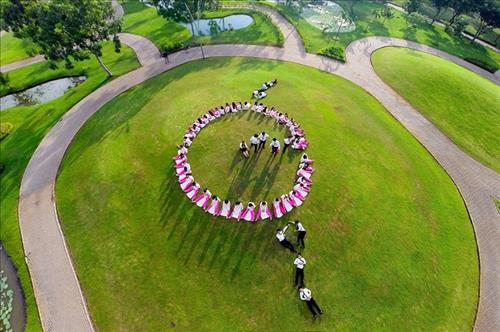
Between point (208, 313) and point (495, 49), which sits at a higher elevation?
point (495, 49)

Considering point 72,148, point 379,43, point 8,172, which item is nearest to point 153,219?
point 72,148

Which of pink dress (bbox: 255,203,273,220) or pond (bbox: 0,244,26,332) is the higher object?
pink dress (bbox: 255,203,273,220)

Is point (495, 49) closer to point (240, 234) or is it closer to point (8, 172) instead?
point (240, 234)

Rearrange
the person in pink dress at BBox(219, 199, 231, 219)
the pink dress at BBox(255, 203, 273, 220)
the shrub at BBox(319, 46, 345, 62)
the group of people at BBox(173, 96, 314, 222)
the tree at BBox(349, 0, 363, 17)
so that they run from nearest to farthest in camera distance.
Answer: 1. the pink dress at BBox(255, 203, 273, 220)
2. the group of people at BBox(173, 96, 314, 222)
3. the person in pink dress at BBox(219, 199, 231, 219)
4. the shrub at BBox(319, 46, 345, 62)
5. the tree at BBox(349, 0, 363, 17)

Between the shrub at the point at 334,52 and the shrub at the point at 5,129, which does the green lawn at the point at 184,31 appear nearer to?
the shrub at the point at 334,52

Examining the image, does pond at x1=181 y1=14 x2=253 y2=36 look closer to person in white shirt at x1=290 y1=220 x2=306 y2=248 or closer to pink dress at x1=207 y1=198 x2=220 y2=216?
pink dress at x1=207 y1=198 x2=220 y2=216

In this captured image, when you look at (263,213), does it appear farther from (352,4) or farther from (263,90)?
(352,4)

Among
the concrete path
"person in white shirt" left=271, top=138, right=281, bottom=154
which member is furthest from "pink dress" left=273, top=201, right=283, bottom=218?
the concrete path
